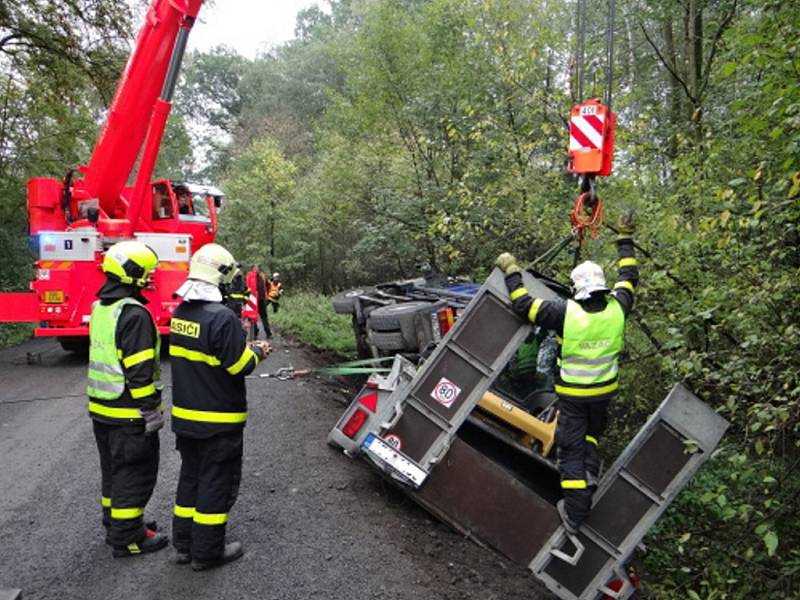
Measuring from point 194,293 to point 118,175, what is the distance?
592 cm

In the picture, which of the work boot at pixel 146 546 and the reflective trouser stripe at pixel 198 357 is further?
the work boot at pixel 146 546

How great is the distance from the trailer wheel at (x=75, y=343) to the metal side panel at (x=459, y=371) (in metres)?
6.99

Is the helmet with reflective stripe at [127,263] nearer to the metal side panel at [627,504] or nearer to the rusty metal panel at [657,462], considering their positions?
the metal side panel at [627,504]

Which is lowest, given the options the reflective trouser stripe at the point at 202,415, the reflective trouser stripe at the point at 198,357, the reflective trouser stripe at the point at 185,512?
the reflective trouser stripe at the point at 185,512

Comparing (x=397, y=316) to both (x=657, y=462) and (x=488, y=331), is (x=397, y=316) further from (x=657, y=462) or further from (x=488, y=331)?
(x=657, y=462)

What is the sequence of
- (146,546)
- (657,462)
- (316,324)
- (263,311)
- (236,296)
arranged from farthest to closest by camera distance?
(316,324) → (263,311) → (236,296) → (657,462) → (146,546)

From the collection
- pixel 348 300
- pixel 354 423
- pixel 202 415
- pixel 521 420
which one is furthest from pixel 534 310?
pixel 348 300

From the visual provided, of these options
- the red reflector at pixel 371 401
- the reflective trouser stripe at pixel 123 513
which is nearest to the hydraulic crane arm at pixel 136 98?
the red reflector at pixel 371 401

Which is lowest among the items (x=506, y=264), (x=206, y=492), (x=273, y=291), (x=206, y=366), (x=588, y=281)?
(x=273, y=291)

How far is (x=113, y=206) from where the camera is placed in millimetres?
8906

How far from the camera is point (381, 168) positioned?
1334 cm

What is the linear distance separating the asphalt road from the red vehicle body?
99.5 inches

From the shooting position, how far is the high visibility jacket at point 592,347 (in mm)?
4113

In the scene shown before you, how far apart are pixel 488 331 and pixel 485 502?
1273mm
